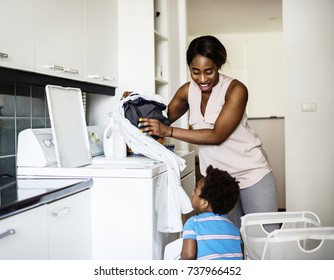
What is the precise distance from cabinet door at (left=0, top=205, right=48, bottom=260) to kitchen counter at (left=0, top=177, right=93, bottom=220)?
0.02m

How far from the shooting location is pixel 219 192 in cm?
145

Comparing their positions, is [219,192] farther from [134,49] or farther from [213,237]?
[134,49]

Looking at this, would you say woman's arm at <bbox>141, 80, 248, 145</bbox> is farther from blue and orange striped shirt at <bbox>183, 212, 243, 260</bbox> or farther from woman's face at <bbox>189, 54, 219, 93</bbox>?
blue and orange striped shirt at <bbox>183, 212, 243, 260</bbox>

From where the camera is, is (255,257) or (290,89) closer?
(255,257)

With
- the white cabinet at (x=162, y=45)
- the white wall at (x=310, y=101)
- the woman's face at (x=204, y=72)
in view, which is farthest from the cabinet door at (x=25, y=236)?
the white wall at (x=310, y=101)

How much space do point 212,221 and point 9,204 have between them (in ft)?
2.11

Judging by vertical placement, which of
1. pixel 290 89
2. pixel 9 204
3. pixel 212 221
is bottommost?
pixel 212 221

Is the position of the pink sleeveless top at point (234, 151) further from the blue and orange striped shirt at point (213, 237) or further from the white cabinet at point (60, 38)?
the white cabinet at point (60, 38)

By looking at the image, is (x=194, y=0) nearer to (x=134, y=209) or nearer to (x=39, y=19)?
(x=39, y=19)

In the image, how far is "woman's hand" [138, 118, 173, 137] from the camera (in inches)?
65.2

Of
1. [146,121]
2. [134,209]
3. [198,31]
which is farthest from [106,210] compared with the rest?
[198,31]

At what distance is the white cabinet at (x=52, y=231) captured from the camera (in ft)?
3.75

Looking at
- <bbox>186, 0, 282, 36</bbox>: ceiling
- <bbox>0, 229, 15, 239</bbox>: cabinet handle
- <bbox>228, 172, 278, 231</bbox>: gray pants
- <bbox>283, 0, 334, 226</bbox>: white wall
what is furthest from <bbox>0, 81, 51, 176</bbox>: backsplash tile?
<bbox>186, 0, 282, 36</bbox>: ceiling

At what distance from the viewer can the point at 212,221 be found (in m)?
1.41
